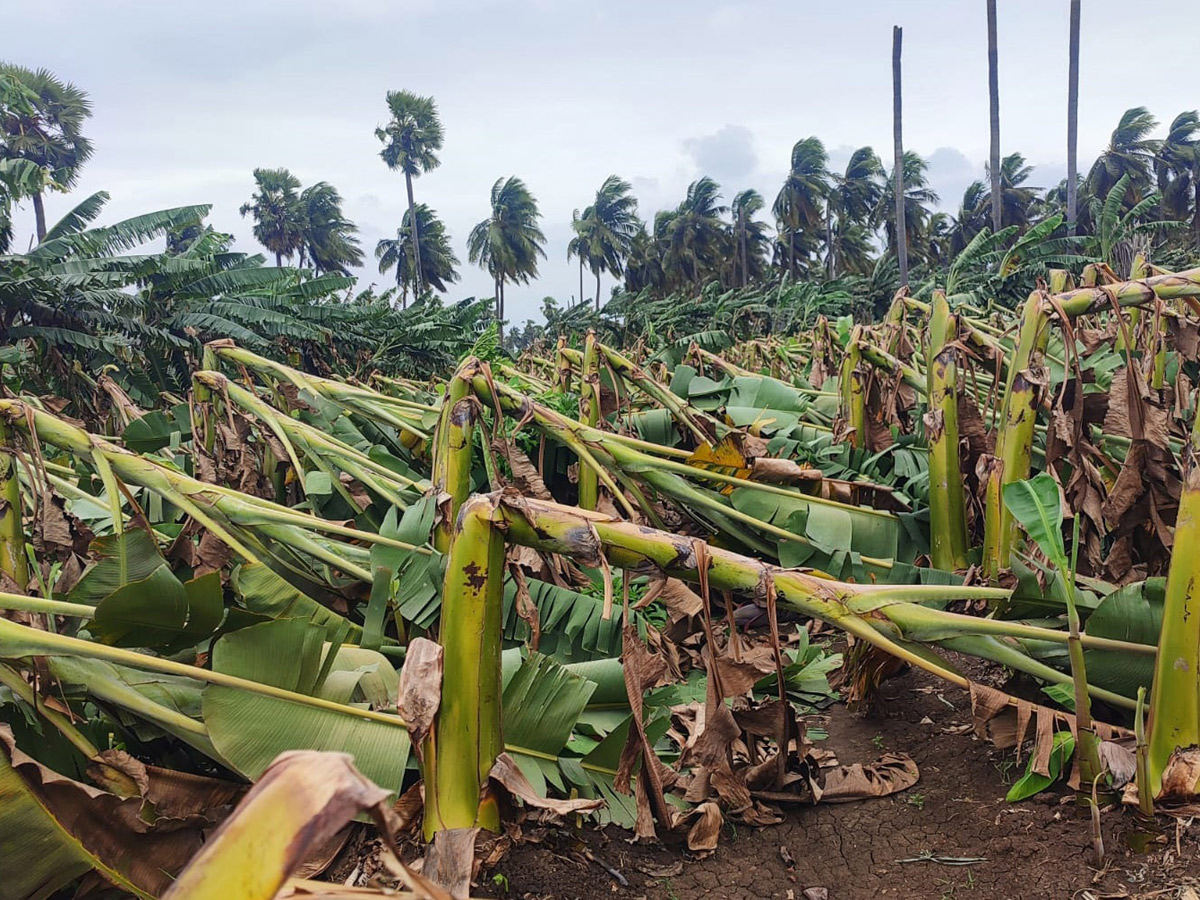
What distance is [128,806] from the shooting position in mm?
1595

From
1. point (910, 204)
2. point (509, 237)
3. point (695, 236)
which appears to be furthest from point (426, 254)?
point (910, 204)

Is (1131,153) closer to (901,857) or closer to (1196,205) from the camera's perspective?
(1196,205)

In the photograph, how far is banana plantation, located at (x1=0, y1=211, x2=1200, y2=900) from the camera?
1473mm

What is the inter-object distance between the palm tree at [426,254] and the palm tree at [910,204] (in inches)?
1010

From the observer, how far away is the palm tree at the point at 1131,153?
39562mm

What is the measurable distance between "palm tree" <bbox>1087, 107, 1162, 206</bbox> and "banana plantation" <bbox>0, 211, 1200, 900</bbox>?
44608 millimetres

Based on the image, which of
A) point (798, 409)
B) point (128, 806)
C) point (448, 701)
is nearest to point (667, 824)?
point (448, 701)

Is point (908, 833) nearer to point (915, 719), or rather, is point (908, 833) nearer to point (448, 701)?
point (915, 719)

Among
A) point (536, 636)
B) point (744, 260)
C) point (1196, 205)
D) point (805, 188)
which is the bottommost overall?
point (536, 636)

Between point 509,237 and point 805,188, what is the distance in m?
17.3

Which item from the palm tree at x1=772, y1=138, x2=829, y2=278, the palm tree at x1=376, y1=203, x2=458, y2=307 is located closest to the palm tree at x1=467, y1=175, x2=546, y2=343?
the palm tree at x1=376, y1=203, x2=458, y2=307

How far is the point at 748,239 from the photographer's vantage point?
164 ft

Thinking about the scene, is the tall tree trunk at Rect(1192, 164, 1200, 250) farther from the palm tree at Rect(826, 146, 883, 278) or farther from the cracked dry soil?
the cracked dry soil

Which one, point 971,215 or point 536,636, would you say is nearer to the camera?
point 536,636
